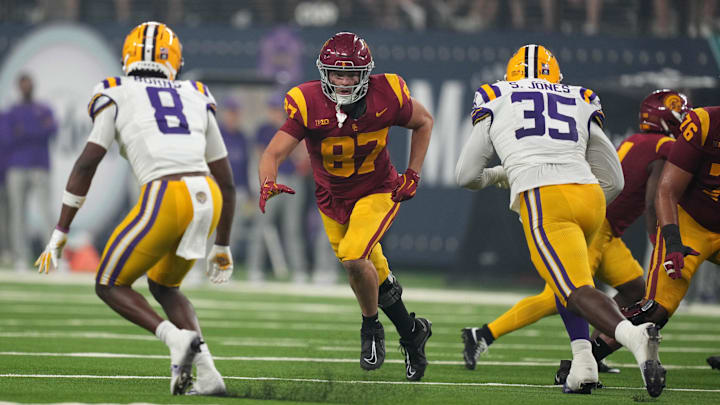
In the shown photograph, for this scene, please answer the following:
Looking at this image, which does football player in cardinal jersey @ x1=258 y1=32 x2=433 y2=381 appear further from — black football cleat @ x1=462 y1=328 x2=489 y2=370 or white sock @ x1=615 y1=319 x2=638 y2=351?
white sock @ x1=615 y1=319 x2=638 y2=351

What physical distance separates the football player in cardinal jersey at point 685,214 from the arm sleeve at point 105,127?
114 inches

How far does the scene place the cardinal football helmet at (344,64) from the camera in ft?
21.1

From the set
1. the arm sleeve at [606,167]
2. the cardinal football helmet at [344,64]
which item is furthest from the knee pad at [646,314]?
the cardinal football helmet at [344,64]

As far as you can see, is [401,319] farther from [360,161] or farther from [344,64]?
[344,64]

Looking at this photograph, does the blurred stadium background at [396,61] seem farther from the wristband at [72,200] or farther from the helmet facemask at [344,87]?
the wristband at [72,200]

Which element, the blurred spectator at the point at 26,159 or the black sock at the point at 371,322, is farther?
the blurred spectator at the point at 26,159

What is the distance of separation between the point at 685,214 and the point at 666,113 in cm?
98

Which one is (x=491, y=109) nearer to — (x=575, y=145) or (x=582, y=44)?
(x=575, y=145)

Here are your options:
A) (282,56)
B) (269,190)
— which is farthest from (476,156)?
(282,56)

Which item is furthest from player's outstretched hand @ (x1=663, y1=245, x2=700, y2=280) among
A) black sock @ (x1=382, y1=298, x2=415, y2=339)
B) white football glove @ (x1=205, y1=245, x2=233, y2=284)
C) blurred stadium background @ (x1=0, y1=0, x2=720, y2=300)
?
blurred stadium background @ (x1=0, y1=0, x2=720, y2=300)

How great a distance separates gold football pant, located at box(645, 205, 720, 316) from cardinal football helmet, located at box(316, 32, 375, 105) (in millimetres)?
1907

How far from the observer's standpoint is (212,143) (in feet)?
19.3

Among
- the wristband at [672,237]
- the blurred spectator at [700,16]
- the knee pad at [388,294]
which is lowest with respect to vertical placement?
the blurred spectator at [700,16]

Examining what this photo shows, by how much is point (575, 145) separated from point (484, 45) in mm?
9390
